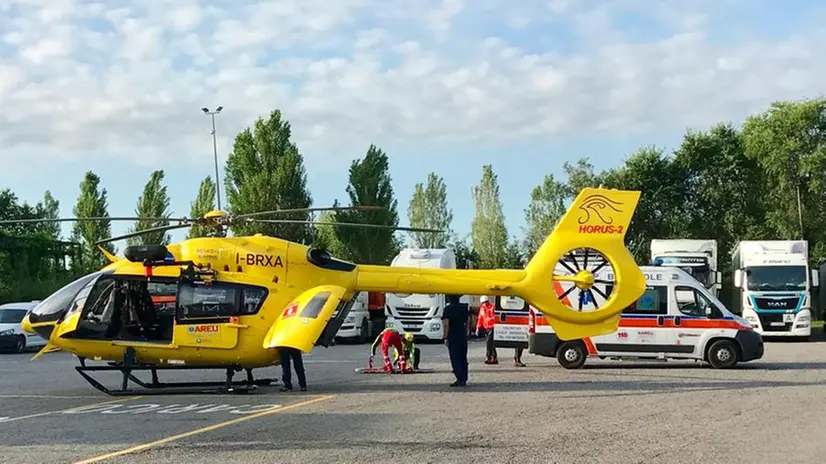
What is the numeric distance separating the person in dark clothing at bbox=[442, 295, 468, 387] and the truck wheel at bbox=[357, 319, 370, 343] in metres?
19.8

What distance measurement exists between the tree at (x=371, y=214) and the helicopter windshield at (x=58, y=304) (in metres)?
34.7

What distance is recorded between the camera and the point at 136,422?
38.6 feet

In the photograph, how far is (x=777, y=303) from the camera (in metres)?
32.2

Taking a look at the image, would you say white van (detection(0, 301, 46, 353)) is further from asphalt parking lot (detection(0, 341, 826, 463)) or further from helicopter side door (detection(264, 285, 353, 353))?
helicopter side door (detection(264, 285, 353, 353))

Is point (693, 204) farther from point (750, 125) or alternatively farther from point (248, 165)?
point (248, 165)

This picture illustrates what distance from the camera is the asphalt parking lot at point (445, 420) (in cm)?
924

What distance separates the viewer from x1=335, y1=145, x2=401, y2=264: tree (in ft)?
171

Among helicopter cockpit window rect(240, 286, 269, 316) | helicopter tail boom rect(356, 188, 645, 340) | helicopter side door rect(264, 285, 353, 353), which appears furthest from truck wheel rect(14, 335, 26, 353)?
helicopter tail boom rect(356, 188, 645, 340)

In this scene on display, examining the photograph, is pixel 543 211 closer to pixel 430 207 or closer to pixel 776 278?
pixel 430 207

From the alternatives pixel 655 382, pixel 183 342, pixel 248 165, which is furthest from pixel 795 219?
pixel 183 342

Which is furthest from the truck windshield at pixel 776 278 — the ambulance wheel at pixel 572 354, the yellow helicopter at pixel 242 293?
the yellow helicopter at pixel 242 293

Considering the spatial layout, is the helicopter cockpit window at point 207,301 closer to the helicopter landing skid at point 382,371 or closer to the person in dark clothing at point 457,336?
the person in dark clothing at point 457,336

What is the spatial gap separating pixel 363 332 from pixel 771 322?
614 inches

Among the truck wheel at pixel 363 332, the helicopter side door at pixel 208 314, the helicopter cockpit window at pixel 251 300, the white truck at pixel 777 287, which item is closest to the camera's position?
the helicopter side door at pixel 208 314
